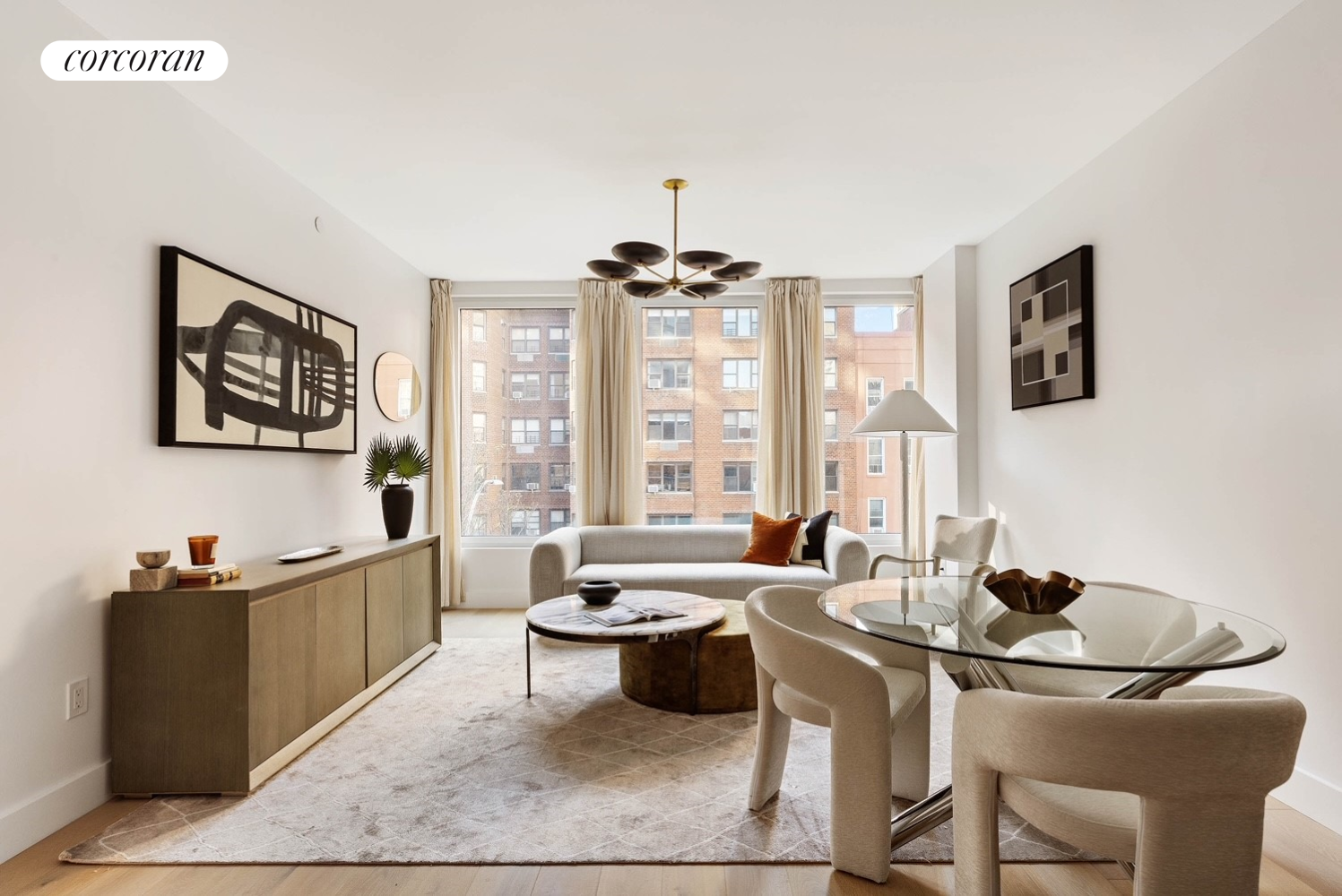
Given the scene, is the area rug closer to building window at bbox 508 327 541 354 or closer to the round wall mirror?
the round wall mirror

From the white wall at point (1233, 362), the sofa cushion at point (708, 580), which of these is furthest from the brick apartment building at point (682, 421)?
the white wall at point (1233, 362)

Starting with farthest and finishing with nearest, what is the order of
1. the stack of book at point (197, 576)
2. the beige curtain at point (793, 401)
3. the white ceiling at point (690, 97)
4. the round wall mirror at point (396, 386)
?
the beige curtain at point (793, 401)
the round wall mirror at point (396, 386)
the stack of book at point (197, 576)
the white ceiling at point (690, 97)

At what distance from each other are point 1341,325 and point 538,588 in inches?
154

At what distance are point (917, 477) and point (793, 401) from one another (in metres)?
1.13

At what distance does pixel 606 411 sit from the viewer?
5664mm

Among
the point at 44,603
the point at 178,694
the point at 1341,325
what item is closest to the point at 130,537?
the point at 44,603

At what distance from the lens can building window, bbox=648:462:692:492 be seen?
19.1ft

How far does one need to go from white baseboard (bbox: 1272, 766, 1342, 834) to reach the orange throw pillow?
2.89 metres

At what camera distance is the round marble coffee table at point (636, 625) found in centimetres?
296

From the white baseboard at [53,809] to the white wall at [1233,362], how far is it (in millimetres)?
3975

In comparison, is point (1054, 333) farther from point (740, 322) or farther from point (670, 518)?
point (670, 518)

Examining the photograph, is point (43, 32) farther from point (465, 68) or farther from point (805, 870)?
point (805, 870)

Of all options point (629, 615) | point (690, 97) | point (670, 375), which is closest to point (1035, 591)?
point (629, 615)

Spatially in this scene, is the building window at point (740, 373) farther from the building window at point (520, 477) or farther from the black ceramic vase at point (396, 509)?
the black ceramic vase at point (396, 509)
